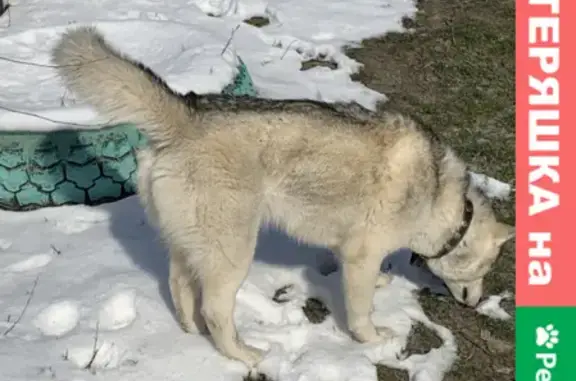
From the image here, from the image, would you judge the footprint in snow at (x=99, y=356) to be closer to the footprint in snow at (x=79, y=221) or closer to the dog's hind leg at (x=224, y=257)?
the dog's hind leg at (x=224, y=257)

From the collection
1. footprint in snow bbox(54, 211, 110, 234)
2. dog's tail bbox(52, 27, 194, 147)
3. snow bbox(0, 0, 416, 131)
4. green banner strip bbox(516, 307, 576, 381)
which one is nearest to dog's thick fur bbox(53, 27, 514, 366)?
dog's tail bbox(52, 27, 194, 147)

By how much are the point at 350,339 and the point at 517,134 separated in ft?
9.99

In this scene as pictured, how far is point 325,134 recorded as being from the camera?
4.34 m

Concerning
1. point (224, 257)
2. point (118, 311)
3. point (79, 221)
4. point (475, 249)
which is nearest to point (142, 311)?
point (118, 311)

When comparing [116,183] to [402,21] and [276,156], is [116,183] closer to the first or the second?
[276,156]

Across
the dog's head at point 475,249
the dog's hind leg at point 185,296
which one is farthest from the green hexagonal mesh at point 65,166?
the dog's head at point 475,249

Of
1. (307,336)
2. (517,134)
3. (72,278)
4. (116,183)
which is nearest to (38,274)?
(72,278)

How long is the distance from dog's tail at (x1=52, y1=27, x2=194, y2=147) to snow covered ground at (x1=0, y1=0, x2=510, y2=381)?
112cm

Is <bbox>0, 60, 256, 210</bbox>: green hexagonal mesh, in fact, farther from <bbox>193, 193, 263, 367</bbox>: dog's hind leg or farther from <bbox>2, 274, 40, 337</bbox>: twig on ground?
<bbox>193, 193, 263, 367</bbox>: dog's hind leg

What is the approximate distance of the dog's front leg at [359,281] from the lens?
179 inches

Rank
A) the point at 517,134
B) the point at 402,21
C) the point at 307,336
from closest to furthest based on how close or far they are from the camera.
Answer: the point at 307,336, the point at 517,134, the point at 402,21

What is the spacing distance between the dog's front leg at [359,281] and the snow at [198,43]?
2043mm

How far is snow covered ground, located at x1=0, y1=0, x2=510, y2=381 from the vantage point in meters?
4.45

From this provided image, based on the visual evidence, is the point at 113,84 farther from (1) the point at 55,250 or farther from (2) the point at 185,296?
(1) the point at 55,250
